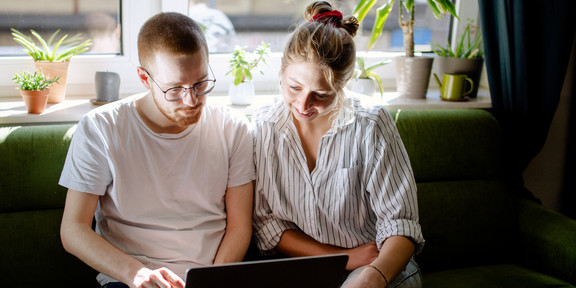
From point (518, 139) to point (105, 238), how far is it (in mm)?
1644

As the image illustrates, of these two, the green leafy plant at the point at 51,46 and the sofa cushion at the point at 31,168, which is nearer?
the sofa cushion at the point at 31,168

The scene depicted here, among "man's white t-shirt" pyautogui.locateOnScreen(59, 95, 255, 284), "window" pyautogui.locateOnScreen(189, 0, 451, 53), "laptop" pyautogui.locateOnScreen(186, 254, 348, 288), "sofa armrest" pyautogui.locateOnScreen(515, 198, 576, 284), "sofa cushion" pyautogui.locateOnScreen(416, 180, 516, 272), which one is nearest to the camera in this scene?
"laptop" pyautogui.locateOnScreen(186, 254, 348, 288)

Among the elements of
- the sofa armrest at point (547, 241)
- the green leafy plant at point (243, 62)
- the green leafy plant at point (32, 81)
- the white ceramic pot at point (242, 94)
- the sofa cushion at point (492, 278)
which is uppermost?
the green leafy plant at point (243, 62)

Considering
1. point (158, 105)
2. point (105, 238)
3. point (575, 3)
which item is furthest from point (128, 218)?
point (575, 3)

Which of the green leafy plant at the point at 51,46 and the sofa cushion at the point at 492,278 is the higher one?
the green leafy plant at the point at 51,46

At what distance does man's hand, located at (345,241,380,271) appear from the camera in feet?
5.26

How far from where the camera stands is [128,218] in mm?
1501

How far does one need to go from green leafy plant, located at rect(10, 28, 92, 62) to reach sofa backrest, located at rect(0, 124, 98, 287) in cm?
34

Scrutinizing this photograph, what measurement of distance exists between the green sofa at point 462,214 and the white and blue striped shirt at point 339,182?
0.41 m

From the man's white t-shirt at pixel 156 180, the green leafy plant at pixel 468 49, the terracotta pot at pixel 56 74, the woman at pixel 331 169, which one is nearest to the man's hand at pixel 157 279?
the man's white t-shirt at pixel 156 180

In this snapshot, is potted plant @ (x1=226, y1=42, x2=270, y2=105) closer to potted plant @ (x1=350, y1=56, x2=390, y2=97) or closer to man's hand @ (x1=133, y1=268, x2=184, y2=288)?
potted plant @ (x1=350, y1=56, x2=390, y2=97)

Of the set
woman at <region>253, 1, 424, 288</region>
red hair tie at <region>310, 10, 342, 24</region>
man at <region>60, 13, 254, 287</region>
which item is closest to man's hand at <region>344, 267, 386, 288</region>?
woman at <region>253, 1, 424, 288</region>

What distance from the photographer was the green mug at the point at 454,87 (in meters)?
2.31

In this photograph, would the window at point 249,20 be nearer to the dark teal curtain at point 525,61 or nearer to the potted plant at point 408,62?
the potted plant at point 408,62
